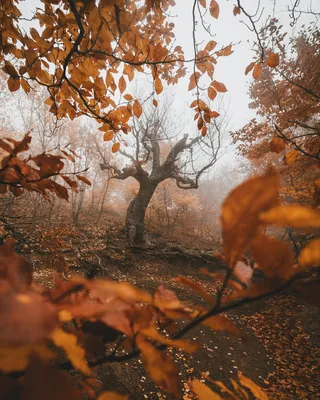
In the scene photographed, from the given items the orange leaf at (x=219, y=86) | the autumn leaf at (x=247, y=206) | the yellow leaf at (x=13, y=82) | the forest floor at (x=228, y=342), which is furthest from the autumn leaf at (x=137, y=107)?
the autumn leaf at (x=247, y=206)

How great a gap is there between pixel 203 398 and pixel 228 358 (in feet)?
11.5

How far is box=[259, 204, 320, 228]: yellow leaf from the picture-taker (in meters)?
0.21

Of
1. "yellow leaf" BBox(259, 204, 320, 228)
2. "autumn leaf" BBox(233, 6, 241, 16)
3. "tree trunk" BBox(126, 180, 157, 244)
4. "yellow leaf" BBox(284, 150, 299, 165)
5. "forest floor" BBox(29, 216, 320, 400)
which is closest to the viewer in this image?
"yellow leaf" BBox(259, 204, 320, 228)

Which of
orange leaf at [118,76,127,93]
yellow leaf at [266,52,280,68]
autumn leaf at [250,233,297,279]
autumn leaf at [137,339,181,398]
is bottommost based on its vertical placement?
autumn leaf at [137,339,181,398]

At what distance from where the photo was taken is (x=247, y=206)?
242 mm

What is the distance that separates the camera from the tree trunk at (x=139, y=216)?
27.4 ft

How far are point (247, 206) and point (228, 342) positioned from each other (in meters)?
4.23

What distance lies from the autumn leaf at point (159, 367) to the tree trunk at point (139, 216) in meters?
7.98

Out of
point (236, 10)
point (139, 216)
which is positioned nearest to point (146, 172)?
point (139, 216)

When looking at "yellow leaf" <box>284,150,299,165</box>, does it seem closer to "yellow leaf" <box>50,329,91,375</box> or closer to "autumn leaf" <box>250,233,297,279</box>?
"autumn leaf" <box>250,233,297,279</box>

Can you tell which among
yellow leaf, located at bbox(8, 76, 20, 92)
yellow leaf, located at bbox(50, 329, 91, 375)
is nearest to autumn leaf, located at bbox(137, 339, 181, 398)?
yellow leaf, located at bbox(50, 329, 91, 375)

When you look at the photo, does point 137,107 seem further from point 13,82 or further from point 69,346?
point 69,346

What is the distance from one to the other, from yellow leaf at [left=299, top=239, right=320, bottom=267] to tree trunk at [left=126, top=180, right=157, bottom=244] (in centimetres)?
812

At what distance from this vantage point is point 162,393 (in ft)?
7.59
